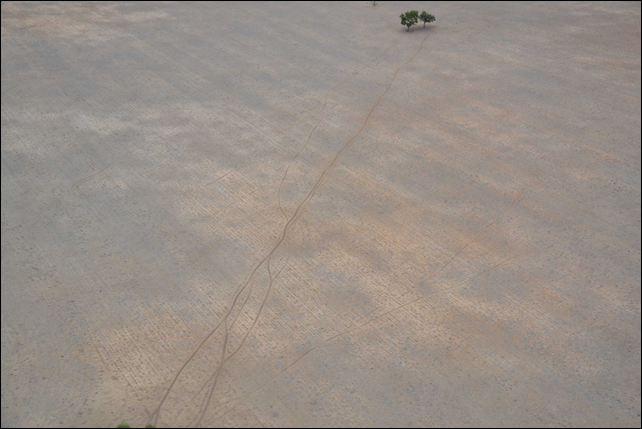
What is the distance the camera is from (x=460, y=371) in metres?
6.04

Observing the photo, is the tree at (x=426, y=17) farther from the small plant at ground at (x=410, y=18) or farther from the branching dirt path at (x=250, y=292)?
the branching dirt path at (x=250, y=292)

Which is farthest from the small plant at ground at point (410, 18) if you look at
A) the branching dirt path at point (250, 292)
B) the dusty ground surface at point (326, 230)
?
the branching dirt path at point (250, 292)

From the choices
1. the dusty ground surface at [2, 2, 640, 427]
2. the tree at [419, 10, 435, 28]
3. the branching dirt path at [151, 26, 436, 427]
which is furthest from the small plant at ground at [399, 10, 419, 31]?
the branching dirt path at [151, 26, 436, 427]

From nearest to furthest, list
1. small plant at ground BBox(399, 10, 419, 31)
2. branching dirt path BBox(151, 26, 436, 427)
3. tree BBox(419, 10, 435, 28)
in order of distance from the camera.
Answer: branching dirt path BBox(151, 26, 436, 427), small plant at ground BBox(399, 10, 419, 31), tree BBox(419, 10, 435, 28)

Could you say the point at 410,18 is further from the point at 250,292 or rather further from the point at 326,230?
the point at 250,292

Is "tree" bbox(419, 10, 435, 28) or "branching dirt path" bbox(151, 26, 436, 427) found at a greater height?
"tree" bbox(419, 10, 435, 28)

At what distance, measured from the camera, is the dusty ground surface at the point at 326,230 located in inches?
234

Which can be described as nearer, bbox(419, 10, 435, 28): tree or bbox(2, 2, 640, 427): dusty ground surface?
bbox(2, 2, 640, 427): dusty ground surface

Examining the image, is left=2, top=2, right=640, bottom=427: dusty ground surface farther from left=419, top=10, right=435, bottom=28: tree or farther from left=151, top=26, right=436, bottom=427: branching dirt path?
left=419, top=10, right=435, bottom=28: tree

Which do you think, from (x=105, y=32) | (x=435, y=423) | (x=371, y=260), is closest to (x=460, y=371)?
(x=435, y=423)

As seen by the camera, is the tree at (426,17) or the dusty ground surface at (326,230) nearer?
the dusty ground surface at (326,230)

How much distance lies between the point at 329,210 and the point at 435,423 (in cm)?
377

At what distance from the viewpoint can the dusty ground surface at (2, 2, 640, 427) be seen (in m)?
5.95

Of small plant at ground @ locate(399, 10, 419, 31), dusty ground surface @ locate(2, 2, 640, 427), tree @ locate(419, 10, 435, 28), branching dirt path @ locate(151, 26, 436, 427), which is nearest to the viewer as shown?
branching dirt path @ locate(151, 26, 436, 427)
